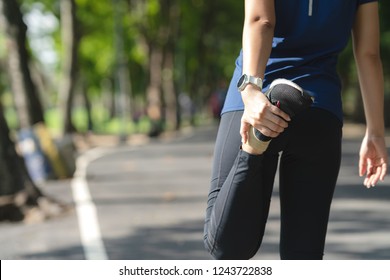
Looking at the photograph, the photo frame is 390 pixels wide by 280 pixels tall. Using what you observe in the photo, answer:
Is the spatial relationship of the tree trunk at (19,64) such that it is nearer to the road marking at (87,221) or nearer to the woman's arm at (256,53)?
the road marking at (87,221)

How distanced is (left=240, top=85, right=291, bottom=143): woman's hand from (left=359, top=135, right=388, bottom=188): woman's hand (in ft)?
1.76

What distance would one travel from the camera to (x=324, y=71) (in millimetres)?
2561

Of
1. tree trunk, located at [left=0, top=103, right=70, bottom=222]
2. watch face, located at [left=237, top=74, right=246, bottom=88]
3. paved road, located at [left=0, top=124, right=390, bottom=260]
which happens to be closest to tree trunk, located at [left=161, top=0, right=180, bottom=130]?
paved road, located at [left=0, top=124, right=390, bottom=260]

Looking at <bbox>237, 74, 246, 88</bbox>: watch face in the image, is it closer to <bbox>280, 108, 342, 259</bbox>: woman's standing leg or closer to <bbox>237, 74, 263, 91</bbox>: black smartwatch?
<bbox>237, 74, 263, 91</bbox>: black smartwatch

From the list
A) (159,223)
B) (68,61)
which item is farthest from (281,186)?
(68,61)

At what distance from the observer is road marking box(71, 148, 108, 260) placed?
621 cm

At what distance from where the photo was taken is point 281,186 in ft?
8.65

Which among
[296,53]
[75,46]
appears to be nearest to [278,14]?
[296,53]

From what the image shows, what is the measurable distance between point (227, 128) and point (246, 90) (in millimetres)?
210

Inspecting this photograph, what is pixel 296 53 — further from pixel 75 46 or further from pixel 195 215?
pixel 75 46

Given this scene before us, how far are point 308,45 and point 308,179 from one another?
42cm
